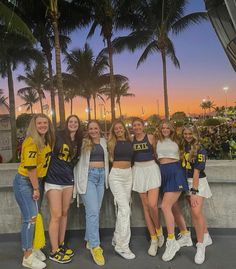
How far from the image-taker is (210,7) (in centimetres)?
510

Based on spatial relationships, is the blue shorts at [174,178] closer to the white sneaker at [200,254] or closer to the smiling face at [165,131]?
the smiling face at [165,131]

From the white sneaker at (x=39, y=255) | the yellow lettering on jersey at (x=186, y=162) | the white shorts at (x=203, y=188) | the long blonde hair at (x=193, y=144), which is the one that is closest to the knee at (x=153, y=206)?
the white shorts at (x=203, y=188)

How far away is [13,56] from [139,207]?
2011 cm

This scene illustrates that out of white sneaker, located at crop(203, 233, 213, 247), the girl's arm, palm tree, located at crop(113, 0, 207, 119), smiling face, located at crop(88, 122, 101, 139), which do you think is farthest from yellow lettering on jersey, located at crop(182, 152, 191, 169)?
palm tree, located at crop(113, 0, 207, 119)

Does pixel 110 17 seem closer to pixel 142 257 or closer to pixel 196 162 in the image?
pixel 196 162

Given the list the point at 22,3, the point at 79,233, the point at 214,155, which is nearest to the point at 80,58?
the point at 22,3

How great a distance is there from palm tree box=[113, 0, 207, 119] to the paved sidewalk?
18.3 m

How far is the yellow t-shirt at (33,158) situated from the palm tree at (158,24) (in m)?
19.0

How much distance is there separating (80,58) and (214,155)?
104 ft

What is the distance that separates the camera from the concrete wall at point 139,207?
4.61 metres

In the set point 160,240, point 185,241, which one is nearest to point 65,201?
point 160,240

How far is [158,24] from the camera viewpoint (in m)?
23.1

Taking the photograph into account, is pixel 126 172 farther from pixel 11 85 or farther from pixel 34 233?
pixel 11 85

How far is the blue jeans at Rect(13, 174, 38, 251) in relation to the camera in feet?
12.5
